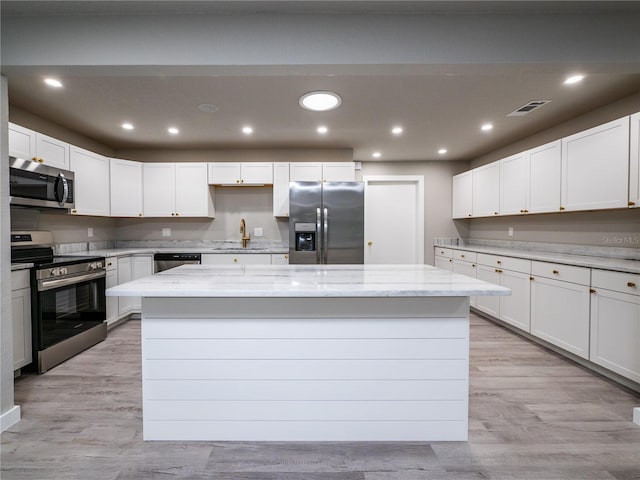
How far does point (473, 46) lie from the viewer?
1.71 m

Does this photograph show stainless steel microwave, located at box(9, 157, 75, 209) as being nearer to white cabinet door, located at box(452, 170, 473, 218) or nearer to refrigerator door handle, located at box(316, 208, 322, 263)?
refrigerator door handle, located at box(316, 208, 322, 263)

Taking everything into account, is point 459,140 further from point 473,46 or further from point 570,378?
point 570,378

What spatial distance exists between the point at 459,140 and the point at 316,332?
11.7ft

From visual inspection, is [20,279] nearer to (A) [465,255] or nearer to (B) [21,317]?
(B) [21,317]

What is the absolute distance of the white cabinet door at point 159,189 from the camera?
4266mm

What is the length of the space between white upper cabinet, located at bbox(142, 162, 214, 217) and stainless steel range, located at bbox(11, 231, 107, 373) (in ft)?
4.27

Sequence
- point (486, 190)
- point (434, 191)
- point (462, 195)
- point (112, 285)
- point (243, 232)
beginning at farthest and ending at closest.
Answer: point (434, 191) < point (462, 195) < point (243, 232) < point (486, 190) < point (112, 285)

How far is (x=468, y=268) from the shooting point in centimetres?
412

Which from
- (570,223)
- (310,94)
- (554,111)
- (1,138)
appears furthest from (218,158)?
(570,223)

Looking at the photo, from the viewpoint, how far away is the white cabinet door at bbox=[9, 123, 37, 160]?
8.38ft

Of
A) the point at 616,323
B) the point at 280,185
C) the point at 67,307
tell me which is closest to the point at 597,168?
the point at 616,323

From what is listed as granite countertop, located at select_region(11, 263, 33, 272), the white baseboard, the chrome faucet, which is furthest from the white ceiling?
the white baseboard

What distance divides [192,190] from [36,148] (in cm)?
172

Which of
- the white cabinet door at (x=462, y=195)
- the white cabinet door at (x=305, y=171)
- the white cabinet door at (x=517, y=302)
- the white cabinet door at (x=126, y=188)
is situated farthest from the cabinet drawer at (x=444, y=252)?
the white cabinet door at (x=126, y=188)
